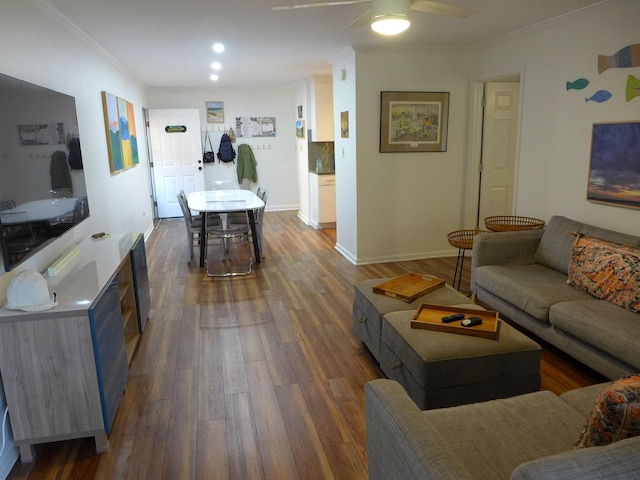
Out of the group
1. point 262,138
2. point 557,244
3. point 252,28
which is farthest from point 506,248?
point 262,138

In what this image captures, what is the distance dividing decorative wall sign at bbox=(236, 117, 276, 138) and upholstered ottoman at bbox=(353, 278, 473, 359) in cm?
615

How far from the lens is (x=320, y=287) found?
14.7 feet

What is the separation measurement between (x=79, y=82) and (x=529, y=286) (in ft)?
12.8

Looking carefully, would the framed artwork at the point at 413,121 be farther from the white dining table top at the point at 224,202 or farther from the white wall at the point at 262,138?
the white wall at the point at 262,138

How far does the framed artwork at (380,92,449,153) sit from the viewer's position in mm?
4946

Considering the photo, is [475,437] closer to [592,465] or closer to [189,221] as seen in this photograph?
[592,465]

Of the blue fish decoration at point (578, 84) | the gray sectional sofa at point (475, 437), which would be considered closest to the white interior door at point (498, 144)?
the blue fish decoration at point (578, 84)

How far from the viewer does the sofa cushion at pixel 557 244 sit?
3.38 m

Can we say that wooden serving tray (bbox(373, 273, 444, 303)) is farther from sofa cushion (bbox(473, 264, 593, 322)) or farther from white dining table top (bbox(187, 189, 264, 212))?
white dining table top (bbox(187, 189, 264, 212))

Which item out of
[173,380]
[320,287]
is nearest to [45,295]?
[173,380]

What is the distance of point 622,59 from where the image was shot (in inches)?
126

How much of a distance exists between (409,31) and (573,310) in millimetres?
2807

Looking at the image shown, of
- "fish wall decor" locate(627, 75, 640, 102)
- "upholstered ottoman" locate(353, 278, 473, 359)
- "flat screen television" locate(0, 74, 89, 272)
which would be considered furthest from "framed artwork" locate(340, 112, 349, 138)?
"flat screen television" locate(0, 74, 89, 272)

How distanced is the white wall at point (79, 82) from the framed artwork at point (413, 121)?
2876 millimetres
